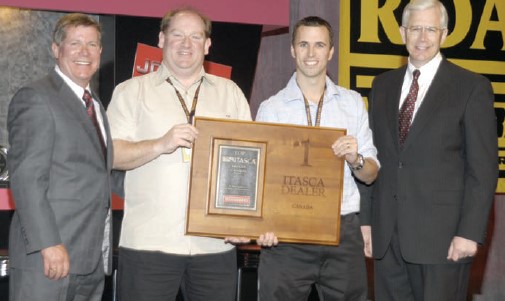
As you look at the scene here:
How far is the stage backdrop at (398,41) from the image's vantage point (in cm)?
614

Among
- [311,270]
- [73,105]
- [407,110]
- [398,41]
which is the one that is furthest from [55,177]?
[398,41]

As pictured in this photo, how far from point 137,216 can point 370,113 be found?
1313 mm

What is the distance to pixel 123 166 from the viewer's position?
346 cm

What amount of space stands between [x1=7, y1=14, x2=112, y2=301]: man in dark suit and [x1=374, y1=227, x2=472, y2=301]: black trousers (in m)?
1.35

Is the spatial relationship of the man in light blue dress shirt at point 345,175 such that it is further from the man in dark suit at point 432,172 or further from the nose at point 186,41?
the nose at point 186,41

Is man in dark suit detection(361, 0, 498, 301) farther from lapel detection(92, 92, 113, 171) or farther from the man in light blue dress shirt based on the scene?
lapel detection(92, 92, 113, 171)

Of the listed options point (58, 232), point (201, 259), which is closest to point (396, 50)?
point (201, 259)

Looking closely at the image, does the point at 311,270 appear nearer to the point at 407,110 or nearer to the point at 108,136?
the point at 407,110

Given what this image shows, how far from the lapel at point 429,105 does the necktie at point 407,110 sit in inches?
1.5

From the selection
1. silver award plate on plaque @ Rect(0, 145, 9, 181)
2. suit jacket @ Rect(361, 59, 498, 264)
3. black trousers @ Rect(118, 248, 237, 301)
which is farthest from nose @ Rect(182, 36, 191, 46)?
silver award plate on plaque @ Rect(0, 145, 9, 181)

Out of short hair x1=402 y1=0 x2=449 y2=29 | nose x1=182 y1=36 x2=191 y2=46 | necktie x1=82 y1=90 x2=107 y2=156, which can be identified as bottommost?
necktie x1=82 y1=90 x2=107 y2=156

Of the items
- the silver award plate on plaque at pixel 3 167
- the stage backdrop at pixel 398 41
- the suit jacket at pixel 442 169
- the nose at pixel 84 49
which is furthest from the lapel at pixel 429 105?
the silver award plate on plaque at pixel 3 167

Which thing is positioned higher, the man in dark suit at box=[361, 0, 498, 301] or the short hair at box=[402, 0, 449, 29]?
the short hair at box=[402, 0, 449, 29]

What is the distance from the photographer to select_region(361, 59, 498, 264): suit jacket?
11.9 feet
